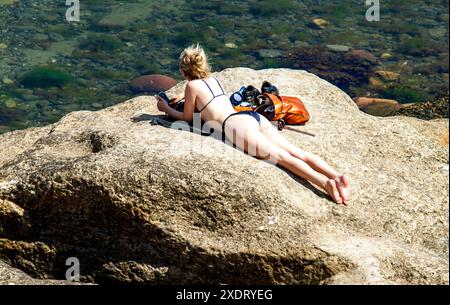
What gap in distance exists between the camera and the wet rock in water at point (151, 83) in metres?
21.2

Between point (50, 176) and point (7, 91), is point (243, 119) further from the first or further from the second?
point (7, 91)

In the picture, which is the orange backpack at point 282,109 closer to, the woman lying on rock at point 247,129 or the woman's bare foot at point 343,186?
the woman lying on rock at point 247,129

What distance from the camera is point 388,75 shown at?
74.2 ft

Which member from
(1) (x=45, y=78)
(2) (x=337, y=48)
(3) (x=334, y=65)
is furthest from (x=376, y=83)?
(1) (x=45, y=78)

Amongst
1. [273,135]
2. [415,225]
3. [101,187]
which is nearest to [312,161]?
[273,135]

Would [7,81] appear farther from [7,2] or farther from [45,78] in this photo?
[7,2]

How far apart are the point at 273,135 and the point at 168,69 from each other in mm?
12707

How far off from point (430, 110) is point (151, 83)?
8.34 metres

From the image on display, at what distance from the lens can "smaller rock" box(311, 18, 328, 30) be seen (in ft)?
81.4

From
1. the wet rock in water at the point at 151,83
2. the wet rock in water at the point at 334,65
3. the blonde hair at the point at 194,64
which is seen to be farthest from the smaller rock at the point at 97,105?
the blonde hair at the point at 194,64

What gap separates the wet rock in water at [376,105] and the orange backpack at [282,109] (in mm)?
9870

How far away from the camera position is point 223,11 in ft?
82.7

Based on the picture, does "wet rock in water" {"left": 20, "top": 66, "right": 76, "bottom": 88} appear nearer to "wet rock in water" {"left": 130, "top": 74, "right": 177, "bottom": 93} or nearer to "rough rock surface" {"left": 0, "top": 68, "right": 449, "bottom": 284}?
"wet rock in water" {"left": 130, "top": 74, "right": 177, "bottom": 93}
